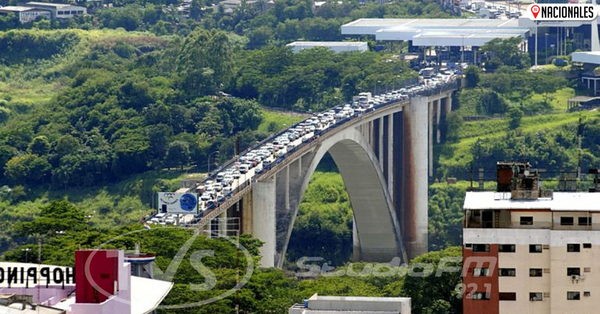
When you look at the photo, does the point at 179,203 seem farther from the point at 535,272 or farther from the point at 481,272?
the point at 535,272

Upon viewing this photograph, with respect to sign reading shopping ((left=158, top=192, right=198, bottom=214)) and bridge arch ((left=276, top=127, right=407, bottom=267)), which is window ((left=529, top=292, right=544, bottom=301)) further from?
bridge arch ((left=276, top=127, right=407, bottom=267))

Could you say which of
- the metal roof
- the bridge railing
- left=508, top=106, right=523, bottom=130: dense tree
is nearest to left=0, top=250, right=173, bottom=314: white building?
the metal roof

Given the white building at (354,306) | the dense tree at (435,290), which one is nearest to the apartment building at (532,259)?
the white building at (354,306)

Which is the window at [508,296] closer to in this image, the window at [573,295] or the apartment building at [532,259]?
the apartment building at [532,259]

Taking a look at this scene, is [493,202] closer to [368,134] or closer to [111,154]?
[368,134]

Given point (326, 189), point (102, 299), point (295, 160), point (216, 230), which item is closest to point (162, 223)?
point (216, 230)

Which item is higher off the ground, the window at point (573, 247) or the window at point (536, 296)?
the window at point (573, 247)
